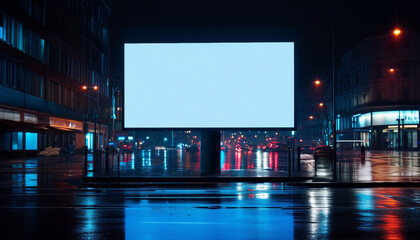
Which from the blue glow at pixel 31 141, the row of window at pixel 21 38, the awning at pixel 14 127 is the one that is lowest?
the blue glow at pixel 31 141

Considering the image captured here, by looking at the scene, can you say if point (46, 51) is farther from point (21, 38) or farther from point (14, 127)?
point (14, 127)

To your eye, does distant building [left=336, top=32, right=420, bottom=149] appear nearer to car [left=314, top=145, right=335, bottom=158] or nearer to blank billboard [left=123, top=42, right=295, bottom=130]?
car [left=314, top=145, right=335, bottom=158]

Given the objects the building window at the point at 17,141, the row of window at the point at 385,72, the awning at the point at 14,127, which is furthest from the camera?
the row of window at the point at 385,72

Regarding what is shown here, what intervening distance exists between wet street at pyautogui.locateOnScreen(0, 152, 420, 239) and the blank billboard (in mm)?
4889

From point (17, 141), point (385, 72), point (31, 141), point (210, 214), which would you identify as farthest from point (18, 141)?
point (385, 72)

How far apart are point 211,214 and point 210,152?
1174 centimetres

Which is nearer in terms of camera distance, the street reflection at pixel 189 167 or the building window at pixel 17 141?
the street reflection at pixel 189 167

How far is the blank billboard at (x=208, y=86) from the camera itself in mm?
21609

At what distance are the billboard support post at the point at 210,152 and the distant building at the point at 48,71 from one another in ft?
91.0

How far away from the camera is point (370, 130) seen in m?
92.1

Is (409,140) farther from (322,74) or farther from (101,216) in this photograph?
(101,216)

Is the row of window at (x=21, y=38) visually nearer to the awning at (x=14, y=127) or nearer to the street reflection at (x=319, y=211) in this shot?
the awning at (x=14, y=127)

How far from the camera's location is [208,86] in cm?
2164

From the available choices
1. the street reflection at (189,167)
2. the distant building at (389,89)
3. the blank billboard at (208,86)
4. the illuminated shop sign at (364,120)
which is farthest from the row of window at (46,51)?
the illuminated shop sign at (364,120)
